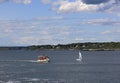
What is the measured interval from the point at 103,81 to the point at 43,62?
99898 millimetres

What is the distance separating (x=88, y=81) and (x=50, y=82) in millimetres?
9513

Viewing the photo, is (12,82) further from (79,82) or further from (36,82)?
(79,82)

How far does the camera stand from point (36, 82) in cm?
9406

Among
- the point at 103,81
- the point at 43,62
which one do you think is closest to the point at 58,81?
the point at 103,81

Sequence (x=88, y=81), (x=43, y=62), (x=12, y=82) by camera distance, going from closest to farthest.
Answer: (x=12, y=82)
(x=88, y=81)
(x=43, y=62)

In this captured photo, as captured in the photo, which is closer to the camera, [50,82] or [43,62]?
[50,82]

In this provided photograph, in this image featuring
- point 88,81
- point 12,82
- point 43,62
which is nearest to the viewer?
point 12,82

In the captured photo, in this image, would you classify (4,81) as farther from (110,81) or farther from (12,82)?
(110,81)

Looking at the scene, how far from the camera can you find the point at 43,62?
19725cm

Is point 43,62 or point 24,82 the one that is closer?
point 24,82

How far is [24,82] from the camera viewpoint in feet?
307

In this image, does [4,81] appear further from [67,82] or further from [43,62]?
[43,62]

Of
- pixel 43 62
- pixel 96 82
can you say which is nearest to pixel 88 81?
pixel 96 82

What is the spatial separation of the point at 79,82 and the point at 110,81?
7.50 metres
